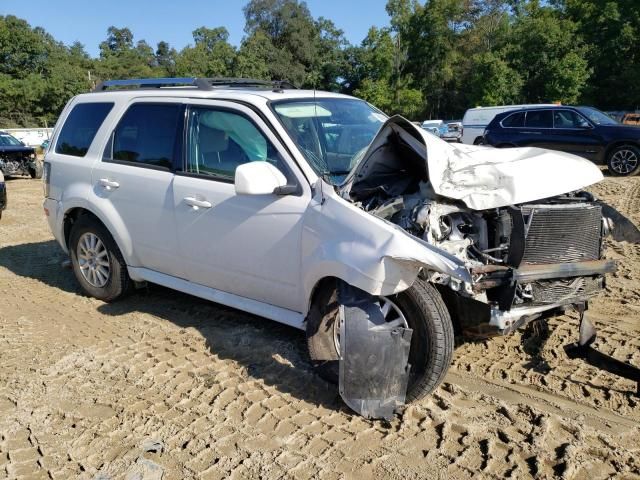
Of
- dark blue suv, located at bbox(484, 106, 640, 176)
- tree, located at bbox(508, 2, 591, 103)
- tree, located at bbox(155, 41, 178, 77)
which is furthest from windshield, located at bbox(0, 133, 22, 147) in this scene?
tree, located at bbox(155, 41, 178, 77)

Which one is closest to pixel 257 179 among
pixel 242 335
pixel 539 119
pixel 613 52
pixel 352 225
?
pixel 352 225

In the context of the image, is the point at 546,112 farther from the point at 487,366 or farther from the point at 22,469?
the point at 22,469

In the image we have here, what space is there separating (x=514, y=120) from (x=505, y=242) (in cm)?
1263

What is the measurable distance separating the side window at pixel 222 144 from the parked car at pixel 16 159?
15388 millimetres

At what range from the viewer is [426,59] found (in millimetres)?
57875

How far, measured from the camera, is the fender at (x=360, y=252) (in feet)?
10.1

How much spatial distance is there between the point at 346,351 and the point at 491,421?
96 cm

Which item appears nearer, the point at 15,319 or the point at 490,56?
the point at 15,319

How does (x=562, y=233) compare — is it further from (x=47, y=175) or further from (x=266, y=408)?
(x=47, y=175)

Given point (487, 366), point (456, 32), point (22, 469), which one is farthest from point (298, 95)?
point (456, 32)

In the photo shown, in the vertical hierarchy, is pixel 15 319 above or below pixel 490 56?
below

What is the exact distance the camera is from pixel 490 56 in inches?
1722

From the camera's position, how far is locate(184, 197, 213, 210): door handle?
422 cm

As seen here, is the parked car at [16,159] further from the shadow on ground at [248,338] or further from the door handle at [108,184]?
the door handle at [108,184]
